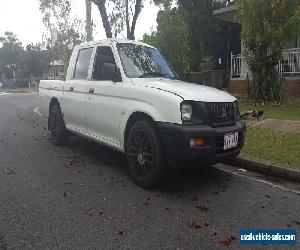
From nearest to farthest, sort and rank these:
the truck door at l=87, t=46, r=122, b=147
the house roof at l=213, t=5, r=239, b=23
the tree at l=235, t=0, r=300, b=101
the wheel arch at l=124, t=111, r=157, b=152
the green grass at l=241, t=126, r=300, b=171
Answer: the wheel arch at l=124, t=111, r=157, b=152 → the truck door at l=87, t=46, r=122, b=147 → the green grass at l=241, t=126, r=300, b=171 → the tree at l=235, t=0, r=300, b=101 → the house roof at l=213, t=5, r=239, b=23

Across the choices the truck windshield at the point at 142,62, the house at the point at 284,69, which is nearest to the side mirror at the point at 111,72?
the truck windshield at the point at 142,62

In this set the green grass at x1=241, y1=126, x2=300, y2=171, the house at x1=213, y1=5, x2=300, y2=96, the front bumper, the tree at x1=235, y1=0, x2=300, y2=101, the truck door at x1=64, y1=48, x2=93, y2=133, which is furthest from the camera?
the house at x1=213, y1=5, x2=300, y2=96

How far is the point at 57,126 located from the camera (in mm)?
8219

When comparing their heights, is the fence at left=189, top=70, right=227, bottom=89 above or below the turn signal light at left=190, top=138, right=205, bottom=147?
above

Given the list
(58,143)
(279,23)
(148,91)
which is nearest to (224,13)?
(279,23)

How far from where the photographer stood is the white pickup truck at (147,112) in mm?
4957

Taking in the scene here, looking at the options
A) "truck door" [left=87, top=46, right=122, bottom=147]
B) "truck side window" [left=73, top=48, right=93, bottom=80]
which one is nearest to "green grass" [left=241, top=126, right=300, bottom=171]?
"truck door" [left=87, top=46, right=122, bottom=147]

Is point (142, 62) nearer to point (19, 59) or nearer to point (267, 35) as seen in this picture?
point (267, 35)

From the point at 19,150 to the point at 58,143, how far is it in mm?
775

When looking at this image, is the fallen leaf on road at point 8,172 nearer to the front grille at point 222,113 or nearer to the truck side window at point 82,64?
the truck side window at point 82,64

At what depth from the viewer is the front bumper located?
191 inches

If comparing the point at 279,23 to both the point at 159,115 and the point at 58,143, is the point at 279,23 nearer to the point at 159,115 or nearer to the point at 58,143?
the point at 58,143

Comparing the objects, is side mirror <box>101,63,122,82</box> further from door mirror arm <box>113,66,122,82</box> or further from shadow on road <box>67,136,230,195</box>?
shadow on road <box>67,136,230,195</box>

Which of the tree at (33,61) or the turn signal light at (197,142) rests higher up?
the tree at (33,61)
